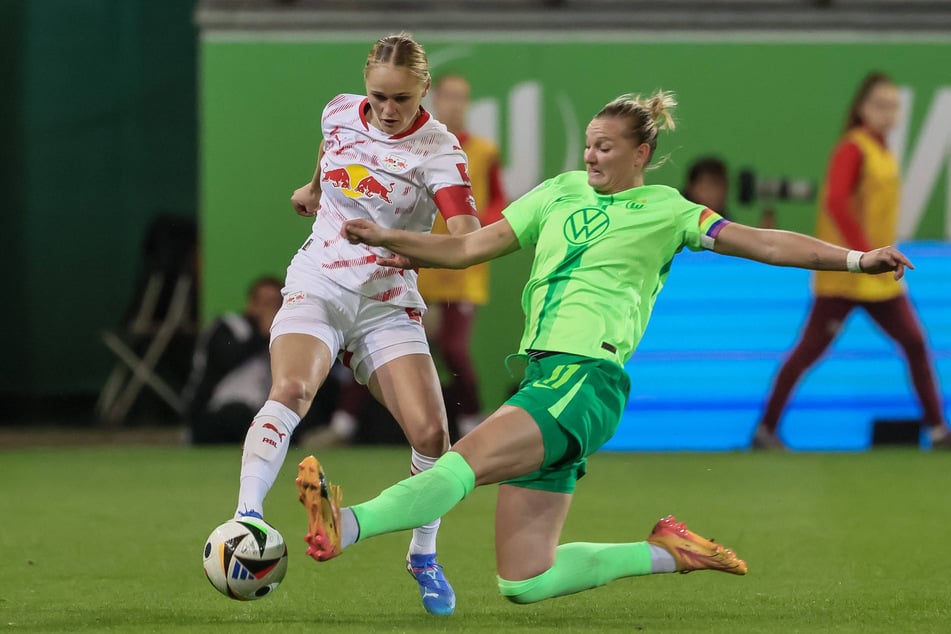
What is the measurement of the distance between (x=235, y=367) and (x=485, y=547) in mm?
4948

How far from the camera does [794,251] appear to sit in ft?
16.8

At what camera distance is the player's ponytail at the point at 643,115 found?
5410mm

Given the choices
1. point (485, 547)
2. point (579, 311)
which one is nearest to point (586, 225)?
point (579, 311)

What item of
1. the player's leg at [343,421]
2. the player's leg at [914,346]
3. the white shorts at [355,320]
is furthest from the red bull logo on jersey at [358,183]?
the player's leg at [914,346]

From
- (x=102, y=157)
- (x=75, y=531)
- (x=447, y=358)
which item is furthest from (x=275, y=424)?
(x=102, y=157)

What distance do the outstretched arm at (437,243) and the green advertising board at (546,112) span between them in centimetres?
712

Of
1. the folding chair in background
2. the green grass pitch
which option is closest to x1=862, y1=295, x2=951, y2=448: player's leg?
the green grass pitch

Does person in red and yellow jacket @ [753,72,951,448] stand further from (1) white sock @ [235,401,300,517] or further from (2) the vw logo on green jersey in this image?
(1) white sock @ [235,401,300,517]

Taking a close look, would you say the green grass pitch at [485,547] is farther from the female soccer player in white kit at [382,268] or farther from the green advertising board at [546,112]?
the green advertising board at [546,112]

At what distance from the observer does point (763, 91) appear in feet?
41.7

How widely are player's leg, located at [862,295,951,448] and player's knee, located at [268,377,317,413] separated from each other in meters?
7.41

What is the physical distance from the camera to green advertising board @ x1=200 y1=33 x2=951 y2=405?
12500mm

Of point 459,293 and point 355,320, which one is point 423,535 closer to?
point 355,320

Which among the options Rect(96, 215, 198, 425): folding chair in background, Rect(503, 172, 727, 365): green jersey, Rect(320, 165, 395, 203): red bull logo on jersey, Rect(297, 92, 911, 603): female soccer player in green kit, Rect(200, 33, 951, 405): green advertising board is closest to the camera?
Rect(297, 92, 911, 603): female soccer player in green kit
